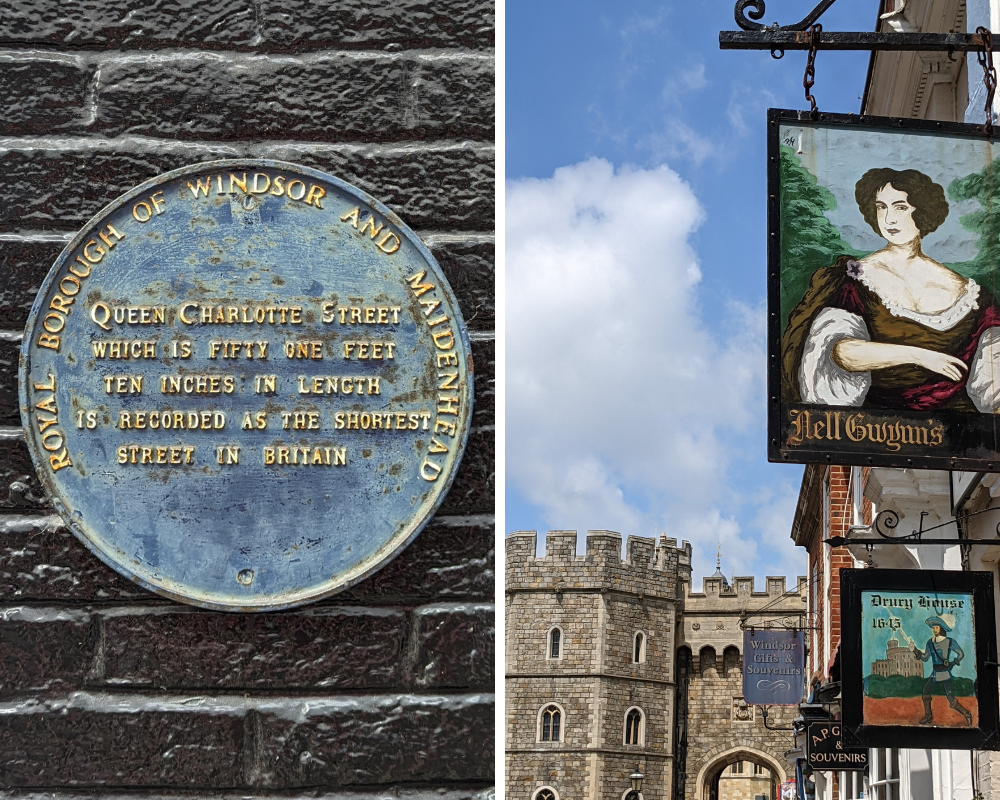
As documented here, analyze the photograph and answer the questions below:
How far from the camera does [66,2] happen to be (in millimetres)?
3824

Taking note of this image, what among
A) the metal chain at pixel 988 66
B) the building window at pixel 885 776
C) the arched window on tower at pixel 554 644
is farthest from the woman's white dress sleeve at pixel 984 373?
the arched window on tower at pixel 554 644

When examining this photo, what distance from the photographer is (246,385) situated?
364 centimetres

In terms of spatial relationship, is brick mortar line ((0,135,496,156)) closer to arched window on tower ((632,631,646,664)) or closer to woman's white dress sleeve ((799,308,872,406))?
woman's white dress sleeve ((799,308,872,406))

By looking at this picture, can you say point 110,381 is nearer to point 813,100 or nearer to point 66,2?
point 66,2

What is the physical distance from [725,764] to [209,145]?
45404 mm

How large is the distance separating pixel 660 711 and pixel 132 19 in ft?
141

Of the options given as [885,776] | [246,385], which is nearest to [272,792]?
[246,385]

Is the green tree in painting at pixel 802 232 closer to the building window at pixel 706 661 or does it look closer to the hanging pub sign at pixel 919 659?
the hanging pub sign at pixel 919 659

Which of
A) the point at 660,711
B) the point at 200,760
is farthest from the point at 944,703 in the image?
the point at 660,711

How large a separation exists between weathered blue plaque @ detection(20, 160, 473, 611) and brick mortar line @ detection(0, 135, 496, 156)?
0.08 m

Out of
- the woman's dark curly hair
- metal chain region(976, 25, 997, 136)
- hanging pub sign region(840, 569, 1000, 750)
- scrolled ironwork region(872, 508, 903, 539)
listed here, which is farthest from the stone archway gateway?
metal chain region(976, 25, 997, 136)

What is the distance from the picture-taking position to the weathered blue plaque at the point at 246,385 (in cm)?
355

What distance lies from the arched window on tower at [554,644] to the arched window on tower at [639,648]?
2921 mm

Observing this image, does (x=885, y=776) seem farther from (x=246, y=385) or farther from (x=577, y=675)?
(x=577, y=675)
